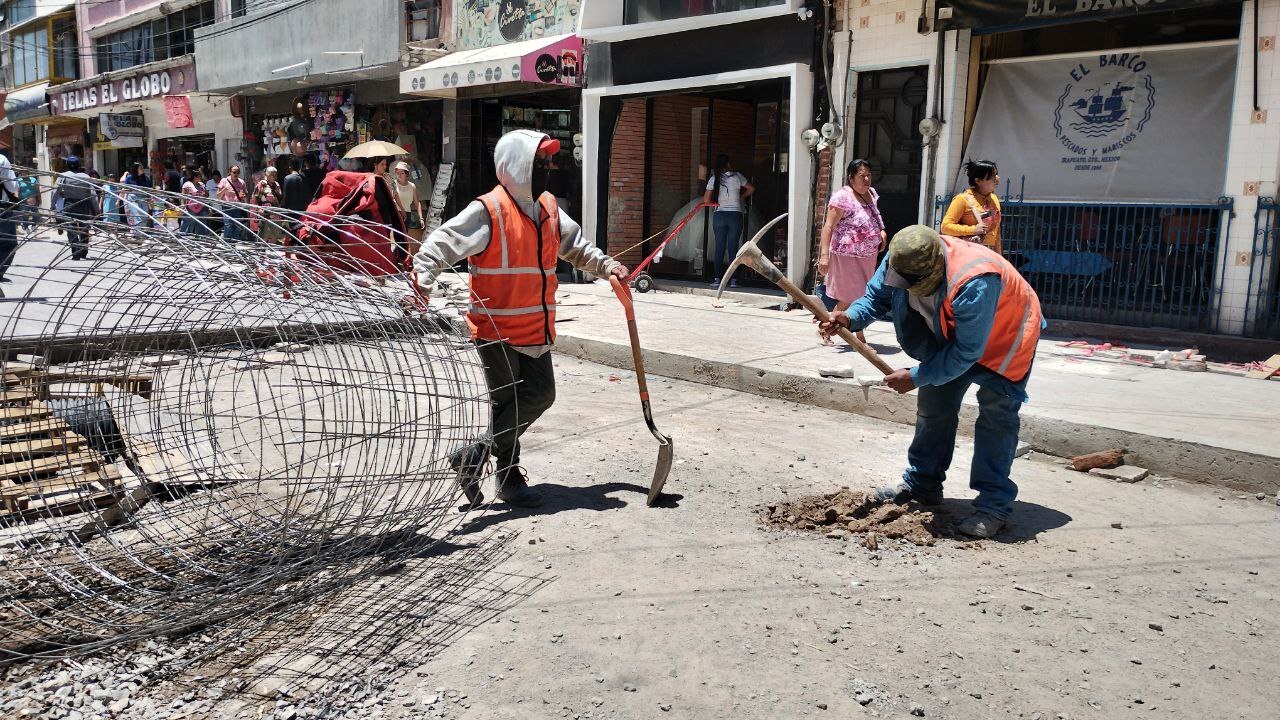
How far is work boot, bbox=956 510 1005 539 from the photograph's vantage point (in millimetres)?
4027

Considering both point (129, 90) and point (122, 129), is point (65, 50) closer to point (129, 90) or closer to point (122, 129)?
point (122, 129)

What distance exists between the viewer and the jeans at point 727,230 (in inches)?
500

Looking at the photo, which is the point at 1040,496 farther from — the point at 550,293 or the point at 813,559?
the point at 550,293

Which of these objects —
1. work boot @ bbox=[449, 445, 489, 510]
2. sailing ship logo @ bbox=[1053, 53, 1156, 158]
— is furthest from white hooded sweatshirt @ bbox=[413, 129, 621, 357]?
sailing ship logo @ bbox=[1053, 53, 1156, 158]

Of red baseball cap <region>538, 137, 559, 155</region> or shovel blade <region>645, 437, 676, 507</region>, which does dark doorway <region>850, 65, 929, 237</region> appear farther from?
red baseball cap <region>538, 137, 559, 155</region>

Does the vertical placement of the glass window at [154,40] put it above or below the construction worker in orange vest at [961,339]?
above

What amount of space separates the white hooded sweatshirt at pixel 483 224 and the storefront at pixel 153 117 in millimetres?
21467

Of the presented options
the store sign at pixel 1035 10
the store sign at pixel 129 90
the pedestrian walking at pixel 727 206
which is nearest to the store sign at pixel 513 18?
the pedestrian walking at pixel 727 206

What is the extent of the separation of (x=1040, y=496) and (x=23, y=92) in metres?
38.1

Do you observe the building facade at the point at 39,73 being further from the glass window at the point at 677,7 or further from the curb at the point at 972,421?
the curb at the point at 972,421

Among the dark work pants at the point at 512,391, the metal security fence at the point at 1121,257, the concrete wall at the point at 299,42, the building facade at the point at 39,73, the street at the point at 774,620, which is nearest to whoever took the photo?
the street at the point at 774,620

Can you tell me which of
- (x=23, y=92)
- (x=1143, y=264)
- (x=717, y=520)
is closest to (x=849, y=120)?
(x=1143, y=264)

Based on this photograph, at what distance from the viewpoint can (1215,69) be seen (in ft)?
30.6

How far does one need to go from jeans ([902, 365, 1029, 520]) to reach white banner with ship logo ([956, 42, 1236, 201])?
6710mm
